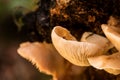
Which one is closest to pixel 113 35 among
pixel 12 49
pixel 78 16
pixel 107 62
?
pixel 107 62

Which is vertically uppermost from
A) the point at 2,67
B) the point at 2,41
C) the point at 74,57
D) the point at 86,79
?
the point at 74,57

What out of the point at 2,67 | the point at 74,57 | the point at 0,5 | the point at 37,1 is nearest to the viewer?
the point at 74,57

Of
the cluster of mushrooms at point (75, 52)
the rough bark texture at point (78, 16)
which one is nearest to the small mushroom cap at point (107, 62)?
the cluster of mushrooms at point (75, 52)

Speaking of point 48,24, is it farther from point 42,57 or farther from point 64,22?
point 42,57

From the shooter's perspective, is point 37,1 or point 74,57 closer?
point 74,57

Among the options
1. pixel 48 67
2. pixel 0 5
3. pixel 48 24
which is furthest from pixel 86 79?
pixel 0 5

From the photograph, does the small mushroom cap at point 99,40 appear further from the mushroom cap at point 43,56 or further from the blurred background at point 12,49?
the blurred background at point 12,49

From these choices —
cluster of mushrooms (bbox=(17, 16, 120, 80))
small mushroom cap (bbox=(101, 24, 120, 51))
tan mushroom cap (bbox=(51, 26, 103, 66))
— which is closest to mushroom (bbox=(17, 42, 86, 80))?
cluster of mushrooms (bbox=(17, 16, 120, 80))
